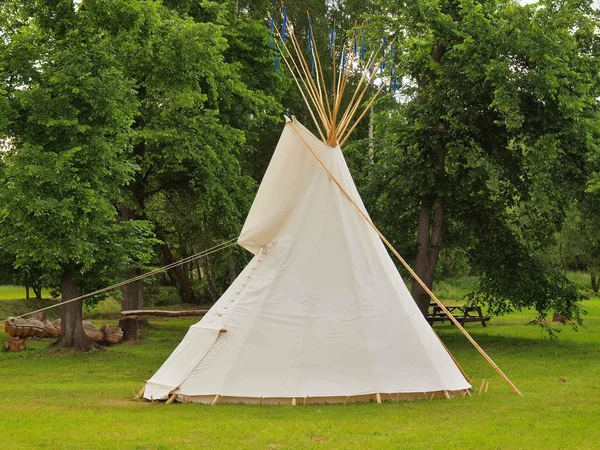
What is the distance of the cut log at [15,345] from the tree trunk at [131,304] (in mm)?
3183

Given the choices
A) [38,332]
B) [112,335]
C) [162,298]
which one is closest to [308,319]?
[112,335]

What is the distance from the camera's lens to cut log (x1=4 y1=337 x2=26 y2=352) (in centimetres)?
2352

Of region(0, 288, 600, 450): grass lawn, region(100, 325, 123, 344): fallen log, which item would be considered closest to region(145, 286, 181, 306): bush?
region(100, 325, 123, 344): fallen log

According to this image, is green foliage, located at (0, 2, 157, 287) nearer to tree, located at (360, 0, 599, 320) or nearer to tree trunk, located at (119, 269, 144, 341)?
tree trunk, located at (119, 269, 144, 341)

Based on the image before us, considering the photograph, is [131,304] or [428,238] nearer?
[428,238]

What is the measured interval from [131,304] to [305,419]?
16958 millimetres

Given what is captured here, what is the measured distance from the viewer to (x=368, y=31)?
2339 centimetres

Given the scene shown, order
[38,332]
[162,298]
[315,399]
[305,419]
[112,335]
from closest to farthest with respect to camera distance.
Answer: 1. [305,419]
2. [315,399]
3. [112,335]
4. [38,332]
5. [162,298]

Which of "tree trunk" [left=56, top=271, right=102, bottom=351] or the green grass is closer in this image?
"tree trunk" [left=56, top=271, right=102, bottom=351]

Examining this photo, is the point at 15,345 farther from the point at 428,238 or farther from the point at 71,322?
the point at 428,238

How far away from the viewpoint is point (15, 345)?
2355 cm

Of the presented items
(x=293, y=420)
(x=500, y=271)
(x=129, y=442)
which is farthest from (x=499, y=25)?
(x=129, y=442)

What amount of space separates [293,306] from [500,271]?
1268 centimetres

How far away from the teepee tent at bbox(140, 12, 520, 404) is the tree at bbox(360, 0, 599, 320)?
7.70 m
